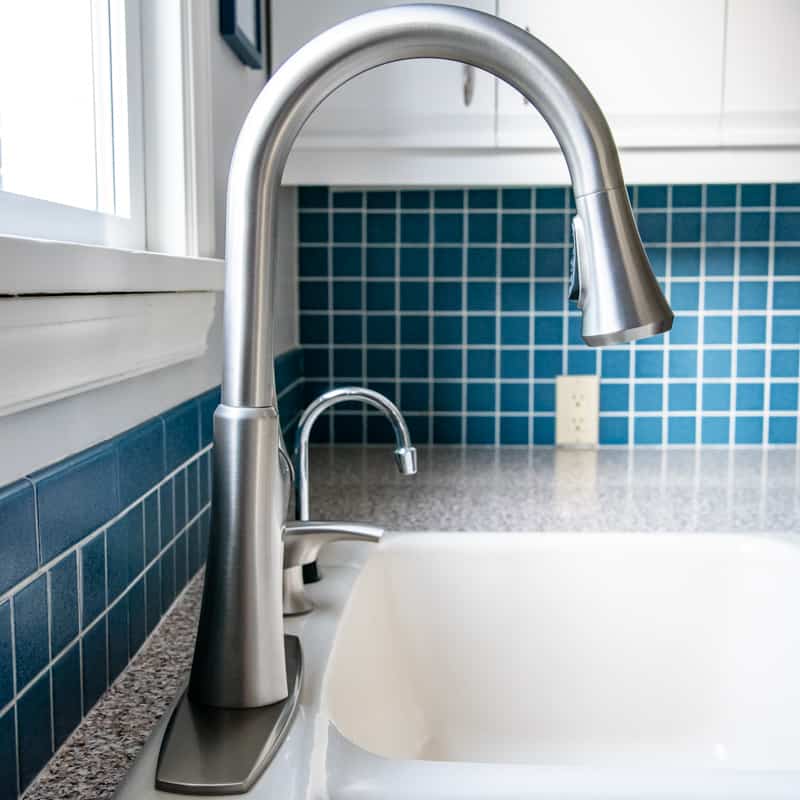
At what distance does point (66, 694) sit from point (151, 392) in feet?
1.07

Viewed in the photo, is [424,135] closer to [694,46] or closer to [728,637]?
[694,46]

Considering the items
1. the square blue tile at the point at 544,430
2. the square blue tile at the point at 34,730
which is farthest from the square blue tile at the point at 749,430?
the square blue tile at the point at 34,730

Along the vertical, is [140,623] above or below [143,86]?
below

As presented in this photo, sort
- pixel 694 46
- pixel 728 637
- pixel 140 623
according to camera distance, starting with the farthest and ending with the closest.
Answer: pixel 694 46, pixel 728 637, pixel 140 623

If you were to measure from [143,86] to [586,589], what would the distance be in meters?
0.74

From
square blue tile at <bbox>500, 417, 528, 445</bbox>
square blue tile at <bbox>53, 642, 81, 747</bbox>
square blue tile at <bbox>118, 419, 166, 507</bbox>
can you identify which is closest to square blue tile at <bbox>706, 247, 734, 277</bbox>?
square blue tile at <bbox>500, 417, 528, 445</bbox>

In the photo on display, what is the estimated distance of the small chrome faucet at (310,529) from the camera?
84 centimetres

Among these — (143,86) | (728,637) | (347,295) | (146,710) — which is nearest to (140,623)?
(146,710)

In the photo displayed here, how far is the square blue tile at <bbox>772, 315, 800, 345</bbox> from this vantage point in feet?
6.41

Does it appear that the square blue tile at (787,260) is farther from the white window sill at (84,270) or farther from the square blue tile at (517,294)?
the white window sill at (84,270)

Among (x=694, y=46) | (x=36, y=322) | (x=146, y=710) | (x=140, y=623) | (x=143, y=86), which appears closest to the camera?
(x=36, y=322)

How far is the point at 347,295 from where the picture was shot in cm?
199

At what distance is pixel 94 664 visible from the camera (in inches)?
A: 30.3

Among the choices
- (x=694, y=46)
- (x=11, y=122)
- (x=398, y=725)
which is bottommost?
(x=398, y=725)
